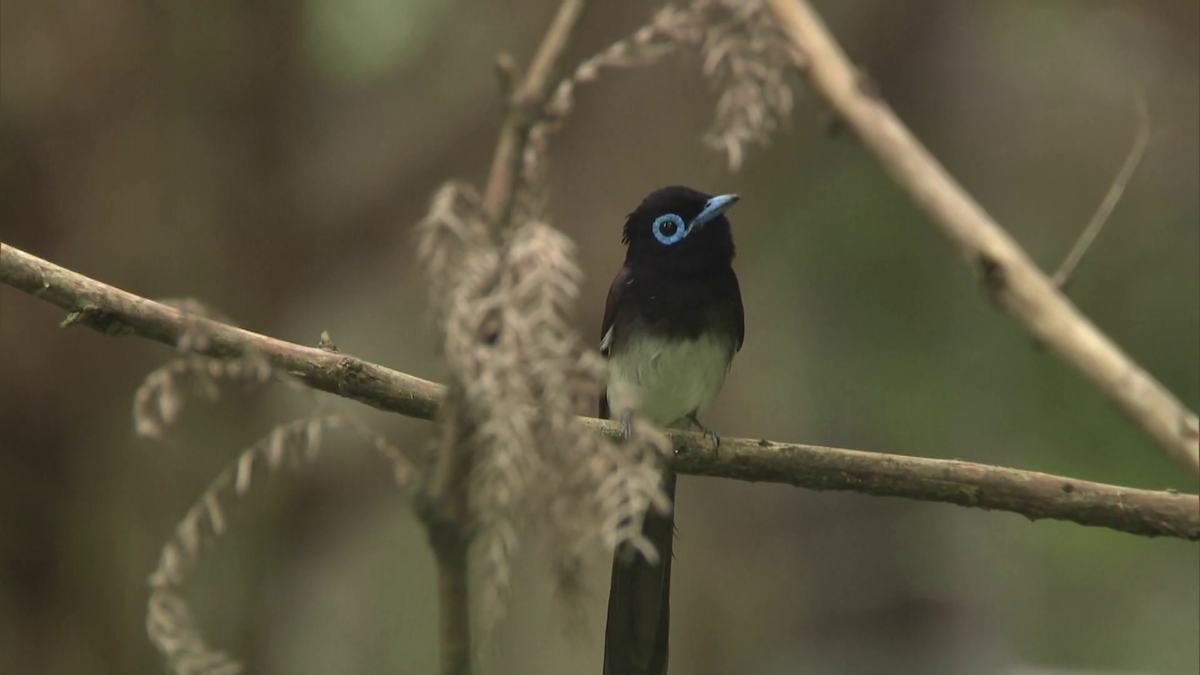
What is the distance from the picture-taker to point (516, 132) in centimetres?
88

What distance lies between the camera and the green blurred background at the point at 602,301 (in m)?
2.80

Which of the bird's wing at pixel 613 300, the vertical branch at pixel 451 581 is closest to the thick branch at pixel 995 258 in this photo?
the bird's wing at pixel 613 300

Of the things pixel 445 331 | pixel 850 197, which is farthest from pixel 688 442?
pixel 850 197

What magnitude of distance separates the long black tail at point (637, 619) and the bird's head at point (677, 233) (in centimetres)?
42

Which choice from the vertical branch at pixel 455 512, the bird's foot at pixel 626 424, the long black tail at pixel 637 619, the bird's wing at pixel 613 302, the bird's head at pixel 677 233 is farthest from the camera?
the bird's wing at pixel 613 302

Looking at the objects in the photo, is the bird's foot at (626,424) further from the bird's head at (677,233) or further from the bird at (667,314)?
the bird's head at (677,233)

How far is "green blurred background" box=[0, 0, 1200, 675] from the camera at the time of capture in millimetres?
2801

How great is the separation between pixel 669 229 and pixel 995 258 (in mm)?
778

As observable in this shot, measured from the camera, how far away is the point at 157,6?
2979 millimetres

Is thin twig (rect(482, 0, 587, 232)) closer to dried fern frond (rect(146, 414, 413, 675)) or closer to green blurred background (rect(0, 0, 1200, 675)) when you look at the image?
dried fern frond (rect(146, 414, 413, 675))

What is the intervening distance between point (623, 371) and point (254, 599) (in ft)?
3.85

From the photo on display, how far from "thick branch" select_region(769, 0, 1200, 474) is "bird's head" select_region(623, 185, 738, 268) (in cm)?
36

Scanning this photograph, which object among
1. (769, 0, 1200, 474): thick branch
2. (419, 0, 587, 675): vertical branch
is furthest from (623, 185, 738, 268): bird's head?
(419, 0, 587, 675): vertical branch

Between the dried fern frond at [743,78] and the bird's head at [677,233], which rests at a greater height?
the bird's head at [677,233]
